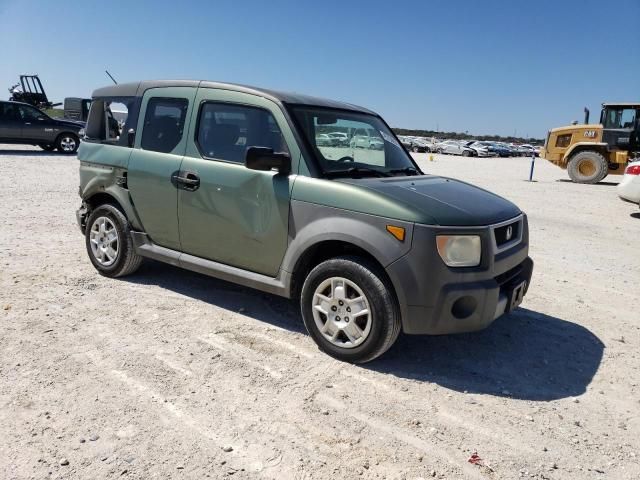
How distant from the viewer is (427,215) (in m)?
3.39

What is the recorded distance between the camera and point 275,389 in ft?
10.8

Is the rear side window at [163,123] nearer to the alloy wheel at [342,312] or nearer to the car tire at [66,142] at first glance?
the alloy wheel at [342,312]

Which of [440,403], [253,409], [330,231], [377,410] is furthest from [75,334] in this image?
[440,403]

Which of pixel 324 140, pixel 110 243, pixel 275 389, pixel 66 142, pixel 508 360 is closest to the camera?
pixel 275 389

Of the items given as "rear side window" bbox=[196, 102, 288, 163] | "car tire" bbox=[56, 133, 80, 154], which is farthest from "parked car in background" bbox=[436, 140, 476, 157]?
"rear side window" bbox=[196, 102, 288, 163]

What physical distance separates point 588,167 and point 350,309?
1806 cm

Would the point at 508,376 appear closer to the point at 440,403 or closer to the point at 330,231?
the point at 440,403

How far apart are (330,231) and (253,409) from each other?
128cm

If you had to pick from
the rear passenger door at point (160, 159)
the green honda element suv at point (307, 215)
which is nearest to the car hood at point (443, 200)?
the green honda element suv at point (307, 215)

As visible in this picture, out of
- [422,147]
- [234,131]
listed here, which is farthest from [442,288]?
[422,147]

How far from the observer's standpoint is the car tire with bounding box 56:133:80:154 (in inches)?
780

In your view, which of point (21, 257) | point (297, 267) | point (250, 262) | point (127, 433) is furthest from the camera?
point (21, 257)

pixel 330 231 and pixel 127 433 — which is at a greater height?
pixel 330 231

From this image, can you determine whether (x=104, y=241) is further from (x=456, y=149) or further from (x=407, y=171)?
(x=456, y=149)
